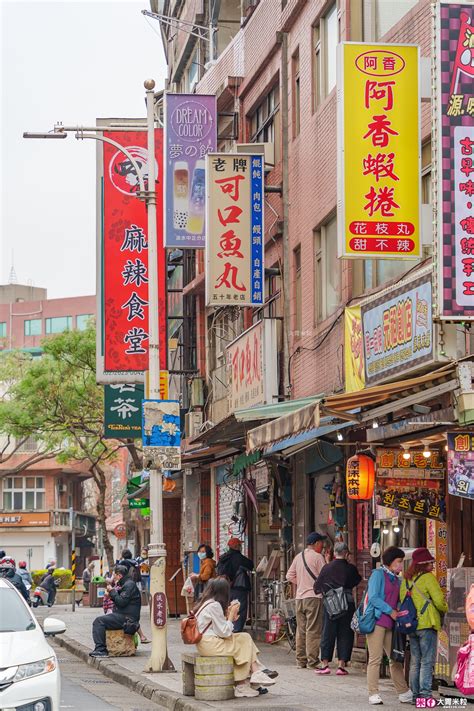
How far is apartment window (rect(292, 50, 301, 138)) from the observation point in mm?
25672

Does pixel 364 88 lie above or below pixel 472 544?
above

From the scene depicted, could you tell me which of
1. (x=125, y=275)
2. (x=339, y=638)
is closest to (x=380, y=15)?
(x=339, y=638)

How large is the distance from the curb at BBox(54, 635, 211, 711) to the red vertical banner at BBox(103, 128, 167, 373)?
271 inches

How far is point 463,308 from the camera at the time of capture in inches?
554

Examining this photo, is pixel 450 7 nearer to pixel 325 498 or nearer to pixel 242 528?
pixel 325 498

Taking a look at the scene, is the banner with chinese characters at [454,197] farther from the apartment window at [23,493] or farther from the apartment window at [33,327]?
the apartment window at [33,327]

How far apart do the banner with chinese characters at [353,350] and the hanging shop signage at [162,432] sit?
2546 mm

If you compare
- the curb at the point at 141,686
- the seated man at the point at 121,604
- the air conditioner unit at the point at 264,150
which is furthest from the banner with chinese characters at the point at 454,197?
the air conditioner unit at the point at 264,150

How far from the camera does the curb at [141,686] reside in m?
15.5

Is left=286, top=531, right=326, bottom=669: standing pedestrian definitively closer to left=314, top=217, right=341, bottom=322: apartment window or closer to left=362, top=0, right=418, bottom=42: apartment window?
left=314, top=217, right=341, bottom=322: apartment window

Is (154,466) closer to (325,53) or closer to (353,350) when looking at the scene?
(353,350)

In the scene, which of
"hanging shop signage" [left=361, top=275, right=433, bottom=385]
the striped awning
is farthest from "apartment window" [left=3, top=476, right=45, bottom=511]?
"hanging shop signage" [left=361, top=275, right=433, bottom=385]

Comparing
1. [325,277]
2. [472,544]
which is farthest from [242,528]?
[472,544]

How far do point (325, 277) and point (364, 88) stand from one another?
7.07 meters
